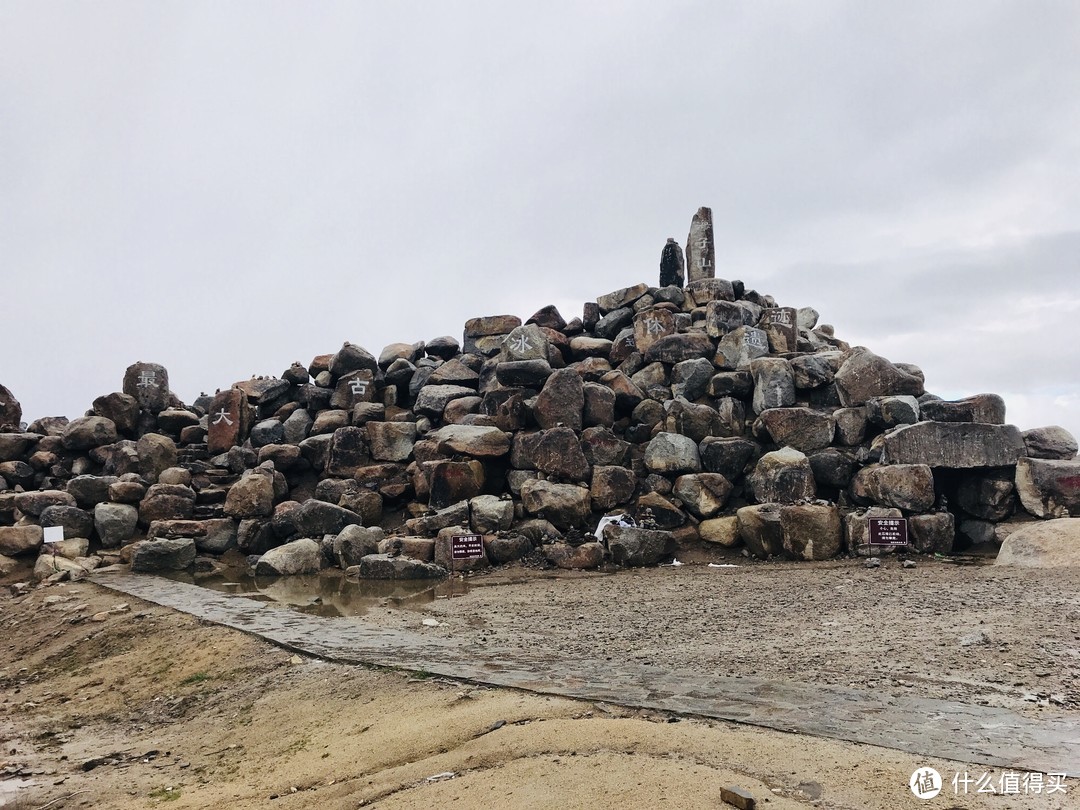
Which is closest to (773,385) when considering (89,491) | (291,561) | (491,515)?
(491,515)

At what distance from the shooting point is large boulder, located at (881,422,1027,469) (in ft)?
39.8

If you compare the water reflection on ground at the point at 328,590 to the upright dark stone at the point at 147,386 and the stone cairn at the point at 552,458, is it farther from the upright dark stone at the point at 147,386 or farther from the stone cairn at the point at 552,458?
the upright dark stone at the point at 147,386

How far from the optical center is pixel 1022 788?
2.95 m

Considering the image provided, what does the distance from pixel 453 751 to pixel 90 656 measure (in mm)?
6491

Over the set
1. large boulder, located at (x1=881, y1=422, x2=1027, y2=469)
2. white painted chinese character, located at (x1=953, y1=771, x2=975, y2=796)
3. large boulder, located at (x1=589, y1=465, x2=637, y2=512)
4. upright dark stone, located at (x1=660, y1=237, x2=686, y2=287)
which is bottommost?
white painted chinese character, located at (x1=953, y1=771, x2=975, y2=796)

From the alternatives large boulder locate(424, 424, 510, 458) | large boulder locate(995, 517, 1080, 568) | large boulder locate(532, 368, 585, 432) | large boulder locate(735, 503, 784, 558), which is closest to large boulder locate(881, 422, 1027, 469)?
large boulder locate(995, 517, 1080, 568)

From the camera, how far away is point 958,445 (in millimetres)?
12203

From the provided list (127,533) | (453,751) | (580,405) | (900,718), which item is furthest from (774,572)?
(127,533)

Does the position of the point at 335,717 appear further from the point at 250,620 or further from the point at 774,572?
the point at 774,572

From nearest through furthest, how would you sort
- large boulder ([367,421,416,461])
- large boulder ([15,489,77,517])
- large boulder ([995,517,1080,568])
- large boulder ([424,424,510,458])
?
large boulder ([995,517,1080,568]) → large boulder ([424,424,510,458]) → large boulder ([15,489,77,517]) → large boulder ([367,421,416,461])

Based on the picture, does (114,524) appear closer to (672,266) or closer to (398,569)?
(398,569)

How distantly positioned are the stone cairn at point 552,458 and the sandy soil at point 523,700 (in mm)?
2420

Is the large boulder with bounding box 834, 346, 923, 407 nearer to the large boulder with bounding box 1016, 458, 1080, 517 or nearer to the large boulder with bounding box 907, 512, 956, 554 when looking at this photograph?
the large boulder with bounding box 1016, 458, 1080, 517

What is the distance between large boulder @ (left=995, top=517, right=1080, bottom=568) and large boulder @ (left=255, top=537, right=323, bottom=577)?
1051 centimetres
